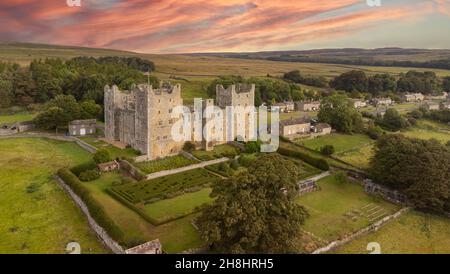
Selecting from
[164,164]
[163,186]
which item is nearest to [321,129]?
[164,164]

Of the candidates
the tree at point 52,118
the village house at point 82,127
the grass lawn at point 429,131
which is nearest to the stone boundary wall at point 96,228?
the village house at point 82,127

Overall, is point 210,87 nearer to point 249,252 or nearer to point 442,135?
point 442,135

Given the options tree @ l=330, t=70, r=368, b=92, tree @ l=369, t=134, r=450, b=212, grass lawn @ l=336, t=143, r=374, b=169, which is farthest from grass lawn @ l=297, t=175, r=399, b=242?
tree @ l=330, t=70, r=368, b=92

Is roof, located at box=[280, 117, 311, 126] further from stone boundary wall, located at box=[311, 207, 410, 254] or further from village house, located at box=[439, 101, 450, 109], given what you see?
village house, located at box=[439, 101, 450, 109]

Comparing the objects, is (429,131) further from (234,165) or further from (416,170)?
(234,165)

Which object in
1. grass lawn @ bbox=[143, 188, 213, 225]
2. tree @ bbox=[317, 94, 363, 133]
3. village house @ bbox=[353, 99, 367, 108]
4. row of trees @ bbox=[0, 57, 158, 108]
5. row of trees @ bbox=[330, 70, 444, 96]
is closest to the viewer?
grass lawn @ bbox=[143, 188, 213, 225]

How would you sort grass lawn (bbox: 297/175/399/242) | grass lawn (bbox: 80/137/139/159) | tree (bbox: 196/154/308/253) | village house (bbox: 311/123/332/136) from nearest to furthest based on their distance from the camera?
tree (bbox: 196/154/308/253)
grass lawn (bbox: 297/175/399/242)
grass lawn (bbox: 80/137/139/159)
village house (bbox: 311/123/332/136)
